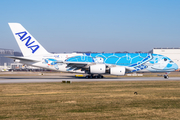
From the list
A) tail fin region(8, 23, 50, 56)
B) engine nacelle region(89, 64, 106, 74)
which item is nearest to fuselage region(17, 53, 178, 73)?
tail fin region(8, 23, 50, 56)

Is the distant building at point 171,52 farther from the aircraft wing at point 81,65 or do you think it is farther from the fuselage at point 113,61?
the aircraft wing at point 81,65

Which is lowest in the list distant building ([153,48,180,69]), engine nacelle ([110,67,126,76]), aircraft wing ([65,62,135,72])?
engine nacelle ([110,67,126,76])

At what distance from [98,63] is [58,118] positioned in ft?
112

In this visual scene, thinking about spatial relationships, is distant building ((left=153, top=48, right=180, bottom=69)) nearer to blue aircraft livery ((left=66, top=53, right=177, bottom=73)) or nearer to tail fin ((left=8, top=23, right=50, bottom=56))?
blue aircraft livery ((left=66, top=53, right=177, bottom=73))

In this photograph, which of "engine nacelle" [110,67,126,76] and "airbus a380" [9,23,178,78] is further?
"airbus a380" [9,23,178,78]

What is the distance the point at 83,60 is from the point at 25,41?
12484 millimetres

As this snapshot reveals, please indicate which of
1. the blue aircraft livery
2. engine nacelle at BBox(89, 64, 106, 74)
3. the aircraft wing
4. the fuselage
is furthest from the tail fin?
engine nacelle at BBox(89, 64, 106, 74)

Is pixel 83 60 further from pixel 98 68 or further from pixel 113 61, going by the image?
pixel 113 61

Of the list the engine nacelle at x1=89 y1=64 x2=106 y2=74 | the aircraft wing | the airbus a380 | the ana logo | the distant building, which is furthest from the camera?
the distant building

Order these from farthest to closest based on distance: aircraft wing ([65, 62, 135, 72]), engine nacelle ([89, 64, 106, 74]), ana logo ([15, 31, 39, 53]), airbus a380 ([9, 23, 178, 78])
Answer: ana logo ([15, 31, 39, 53]) < airbus a380 ([9, 23, 178, 78]) < aircraft wing ([65, 62, 135, 72]) < engine nacelle ([89, 64, 106, 74])

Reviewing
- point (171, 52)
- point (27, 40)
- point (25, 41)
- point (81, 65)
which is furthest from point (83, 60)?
point (171, 52)

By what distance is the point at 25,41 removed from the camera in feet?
147

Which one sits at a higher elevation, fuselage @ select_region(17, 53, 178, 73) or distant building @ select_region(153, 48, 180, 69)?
distant building @ select_region(153, 48, 180, 69)

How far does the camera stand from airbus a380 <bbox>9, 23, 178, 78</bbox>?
1754 inches
